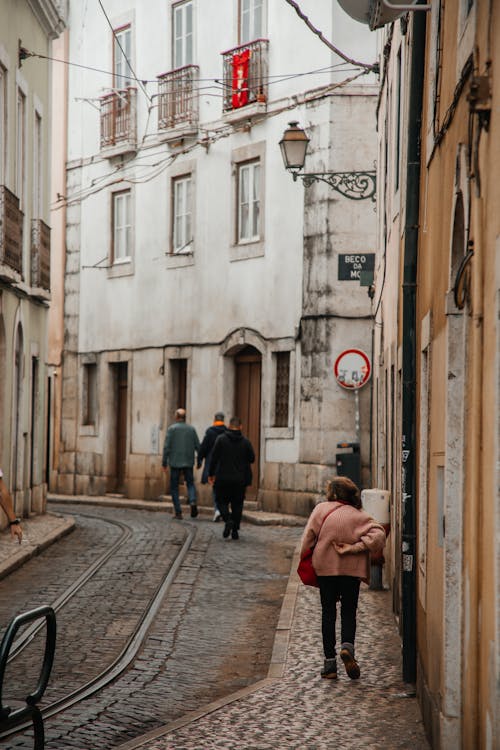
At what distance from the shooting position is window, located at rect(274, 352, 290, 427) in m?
24.8

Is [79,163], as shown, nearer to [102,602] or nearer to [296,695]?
[102,602]

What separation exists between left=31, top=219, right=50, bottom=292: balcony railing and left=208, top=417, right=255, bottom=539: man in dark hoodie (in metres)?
4.69

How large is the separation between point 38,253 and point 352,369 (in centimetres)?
522

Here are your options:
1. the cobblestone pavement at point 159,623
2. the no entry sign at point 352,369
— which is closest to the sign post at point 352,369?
the no entry sign at point 352,369

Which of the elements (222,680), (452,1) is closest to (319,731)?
(222,680)

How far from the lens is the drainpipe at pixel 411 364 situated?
355 inches

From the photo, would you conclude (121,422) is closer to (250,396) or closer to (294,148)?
(250,396)

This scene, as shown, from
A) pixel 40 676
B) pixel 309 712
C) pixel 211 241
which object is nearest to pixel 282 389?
pixel 211 241

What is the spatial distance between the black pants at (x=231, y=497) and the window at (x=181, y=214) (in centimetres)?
953

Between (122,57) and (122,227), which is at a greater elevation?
(122,57)

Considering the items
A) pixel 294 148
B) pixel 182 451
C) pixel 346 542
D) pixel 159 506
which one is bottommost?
pixel 159 506

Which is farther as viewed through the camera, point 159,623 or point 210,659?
point 159,623

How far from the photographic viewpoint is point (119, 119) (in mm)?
29906

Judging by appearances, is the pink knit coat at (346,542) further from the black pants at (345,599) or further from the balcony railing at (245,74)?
the balcony railing at (245,74)
